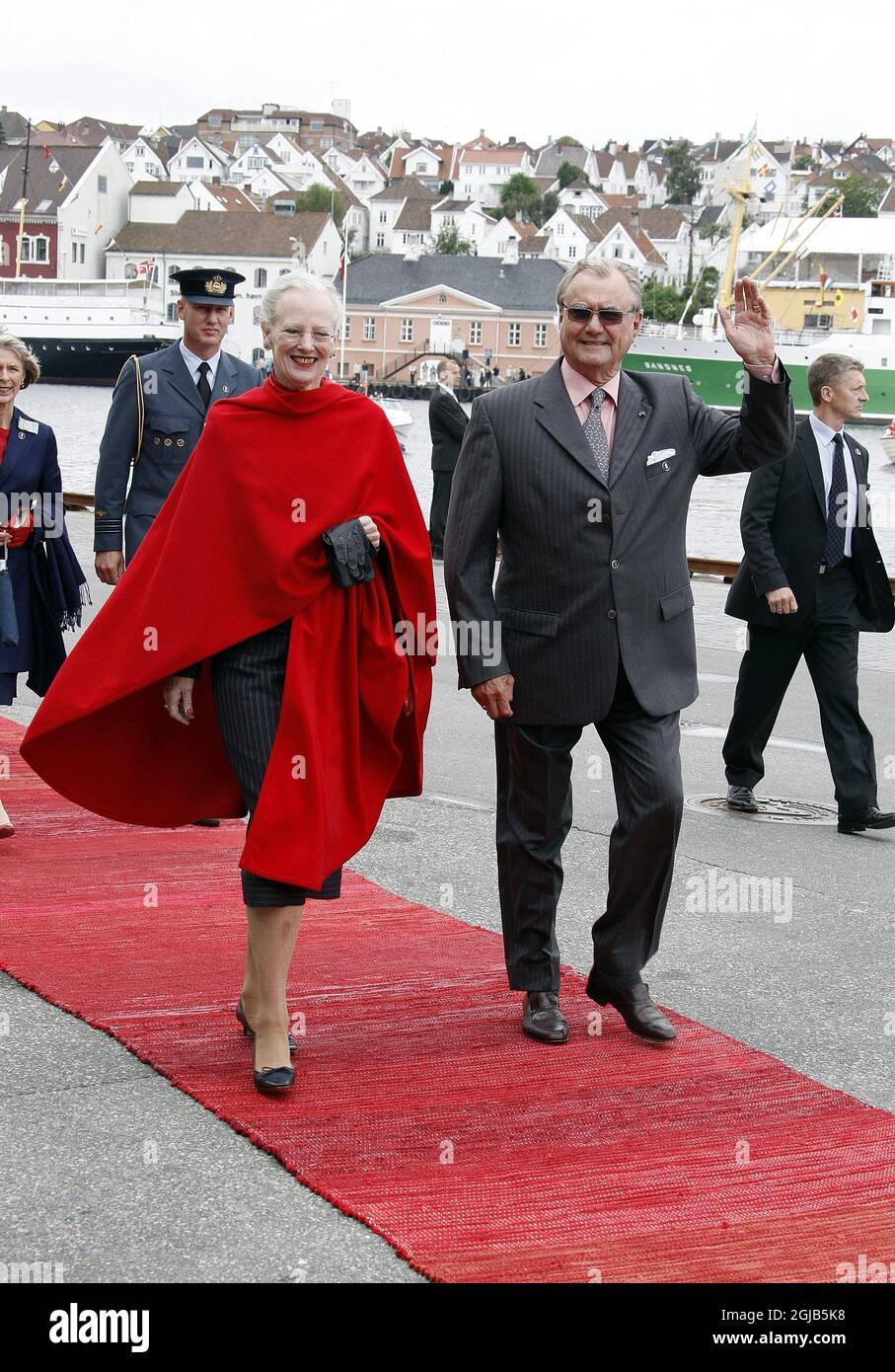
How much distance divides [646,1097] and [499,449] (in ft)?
5.50

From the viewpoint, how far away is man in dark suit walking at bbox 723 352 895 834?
7895 millimetres

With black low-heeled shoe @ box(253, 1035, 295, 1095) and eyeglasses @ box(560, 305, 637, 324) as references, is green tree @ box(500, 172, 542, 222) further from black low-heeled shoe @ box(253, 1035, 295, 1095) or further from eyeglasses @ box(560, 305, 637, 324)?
black low-heeled shoe @ box(253, 1035, 295, 1095)

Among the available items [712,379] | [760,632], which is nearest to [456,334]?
[712,379]

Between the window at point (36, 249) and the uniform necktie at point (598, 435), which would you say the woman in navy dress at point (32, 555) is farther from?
the window at point (36, 249)

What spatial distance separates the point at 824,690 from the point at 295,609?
13.5 feet

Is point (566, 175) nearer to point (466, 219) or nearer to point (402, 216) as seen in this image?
point (402, 216)

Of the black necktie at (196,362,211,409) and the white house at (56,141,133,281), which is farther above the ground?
the white house at (56,141,133,281)

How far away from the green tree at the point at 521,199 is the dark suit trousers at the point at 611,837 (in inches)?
5882

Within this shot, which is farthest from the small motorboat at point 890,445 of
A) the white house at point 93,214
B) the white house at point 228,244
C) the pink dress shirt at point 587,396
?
the white house at point 93,214

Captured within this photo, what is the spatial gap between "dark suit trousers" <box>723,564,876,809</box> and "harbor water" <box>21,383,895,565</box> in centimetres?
1613

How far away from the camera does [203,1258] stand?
346 centimetres

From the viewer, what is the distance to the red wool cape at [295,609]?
Result: 4.36 metres

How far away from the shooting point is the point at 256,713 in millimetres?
4414


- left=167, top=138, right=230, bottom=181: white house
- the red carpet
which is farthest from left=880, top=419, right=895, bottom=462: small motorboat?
left=167, top=138, right=230, bottom=181: white house
